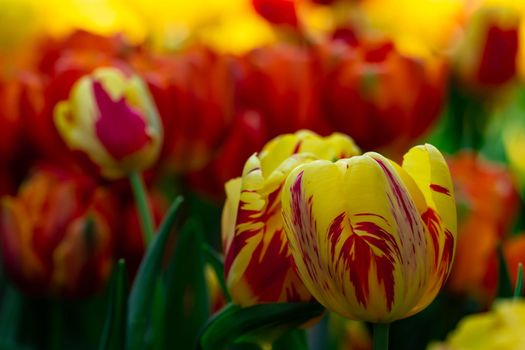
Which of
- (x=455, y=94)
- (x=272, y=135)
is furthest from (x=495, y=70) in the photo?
(x=272, y=135)

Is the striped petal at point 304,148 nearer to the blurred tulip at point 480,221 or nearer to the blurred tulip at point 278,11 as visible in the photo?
the blurred tulip at point 480,221

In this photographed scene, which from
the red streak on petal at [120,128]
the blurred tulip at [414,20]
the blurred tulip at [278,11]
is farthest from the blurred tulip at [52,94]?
the blurred tulip at [414,20]

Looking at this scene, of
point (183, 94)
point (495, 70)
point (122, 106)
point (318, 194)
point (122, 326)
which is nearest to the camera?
point (318, 194)

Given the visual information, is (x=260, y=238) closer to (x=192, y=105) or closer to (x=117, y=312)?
(x=117, y=312)

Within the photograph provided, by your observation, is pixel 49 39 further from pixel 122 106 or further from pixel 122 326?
pixel 122 326

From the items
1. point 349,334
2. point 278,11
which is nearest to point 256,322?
point 349,334

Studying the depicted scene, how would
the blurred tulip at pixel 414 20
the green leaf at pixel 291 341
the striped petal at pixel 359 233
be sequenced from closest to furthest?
the striped petal at pixel 359 233 < the green leaf at pixel 291 341 < the blurred tulip at pixel 414 20
